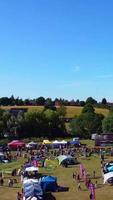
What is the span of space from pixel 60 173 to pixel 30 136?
5172cm

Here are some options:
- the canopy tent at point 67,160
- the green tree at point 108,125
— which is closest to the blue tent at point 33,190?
the canopy tent at point 67,160

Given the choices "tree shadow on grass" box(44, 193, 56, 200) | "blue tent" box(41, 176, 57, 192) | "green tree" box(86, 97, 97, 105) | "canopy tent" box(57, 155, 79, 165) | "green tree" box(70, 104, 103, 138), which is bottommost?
"tree shadow on grass" box(44, 193, 56, 200)

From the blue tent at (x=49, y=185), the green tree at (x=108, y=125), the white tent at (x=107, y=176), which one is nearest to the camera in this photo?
the blue tent at (x=49, y=185)

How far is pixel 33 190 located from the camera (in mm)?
37438

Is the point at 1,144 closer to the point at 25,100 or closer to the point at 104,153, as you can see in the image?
the point at 104,153

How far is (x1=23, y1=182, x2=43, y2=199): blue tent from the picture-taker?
122 feet

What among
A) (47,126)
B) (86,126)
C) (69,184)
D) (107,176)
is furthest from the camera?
(47,126)

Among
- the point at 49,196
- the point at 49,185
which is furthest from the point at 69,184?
the point at 49,196

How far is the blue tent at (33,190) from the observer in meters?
37.0

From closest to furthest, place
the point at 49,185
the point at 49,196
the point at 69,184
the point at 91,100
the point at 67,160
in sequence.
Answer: the point at 49,196 → the point at 49,185 → the point at 69,184 → the point at 67,160 → the point at 91,100

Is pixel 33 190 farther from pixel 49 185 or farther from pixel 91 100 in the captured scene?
pixel 91 100

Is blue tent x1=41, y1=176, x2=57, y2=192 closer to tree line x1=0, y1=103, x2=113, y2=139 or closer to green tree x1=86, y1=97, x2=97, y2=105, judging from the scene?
tree line x1=0, y1=103, x2=113, y2=139

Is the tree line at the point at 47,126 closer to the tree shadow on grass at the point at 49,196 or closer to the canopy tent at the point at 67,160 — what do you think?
the canopy tent at the point at 67,160

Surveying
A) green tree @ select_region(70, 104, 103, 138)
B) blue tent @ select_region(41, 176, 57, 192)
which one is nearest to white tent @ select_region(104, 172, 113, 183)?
blue tent @ select_region(41, 176, 57, 192)
